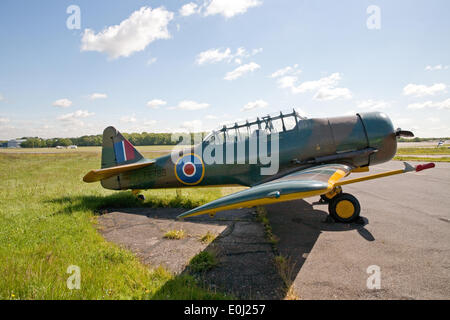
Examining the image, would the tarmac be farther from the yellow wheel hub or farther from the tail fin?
the tail fin

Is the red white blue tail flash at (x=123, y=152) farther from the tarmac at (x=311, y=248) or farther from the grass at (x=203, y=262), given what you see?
the grass at (x=203, y=262)

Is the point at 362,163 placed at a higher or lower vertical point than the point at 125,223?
higher

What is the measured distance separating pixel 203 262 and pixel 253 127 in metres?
4.07

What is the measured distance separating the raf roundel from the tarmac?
3.42 ft

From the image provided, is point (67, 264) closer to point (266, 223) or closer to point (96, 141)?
point (266, 223)

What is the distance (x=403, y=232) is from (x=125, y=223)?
6.29 m

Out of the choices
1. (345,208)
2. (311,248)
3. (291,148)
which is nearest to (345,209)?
(345,208)

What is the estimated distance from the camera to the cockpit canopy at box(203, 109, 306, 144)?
612 centimetres

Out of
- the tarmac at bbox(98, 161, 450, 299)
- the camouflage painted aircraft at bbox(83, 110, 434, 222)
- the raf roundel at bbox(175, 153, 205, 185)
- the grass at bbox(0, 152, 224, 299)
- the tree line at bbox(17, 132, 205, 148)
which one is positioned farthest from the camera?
the tree line at bbox(17, 132, 205, 148)

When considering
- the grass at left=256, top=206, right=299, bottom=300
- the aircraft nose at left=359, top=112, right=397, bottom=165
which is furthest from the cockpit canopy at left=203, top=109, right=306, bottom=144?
the grass at left=256, top=206, right=299, bottom=300

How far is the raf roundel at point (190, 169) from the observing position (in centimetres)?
653

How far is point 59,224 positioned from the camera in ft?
16.6

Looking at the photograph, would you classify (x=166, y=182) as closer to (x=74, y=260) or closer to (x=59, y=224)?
(x=59, y=224)
